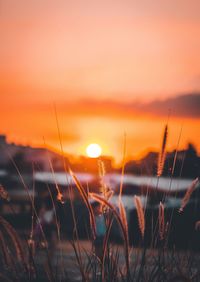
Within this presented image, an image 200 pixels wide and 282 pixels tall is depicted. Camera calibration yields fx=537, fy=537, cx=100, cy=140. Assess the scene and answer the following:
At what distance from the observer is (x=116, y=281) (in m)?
1.85

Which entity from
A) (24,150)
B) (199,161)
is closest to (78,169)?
(24,150)

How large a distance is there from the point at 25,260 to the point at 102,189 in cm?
34

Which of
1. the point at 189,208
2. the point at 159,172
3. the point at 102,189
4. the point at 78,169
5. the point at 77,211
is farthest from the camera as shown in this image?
the point at 77,211

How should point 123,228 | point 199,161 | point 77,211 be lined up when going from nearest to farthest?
point 123,228, point 199,161, point 77,211

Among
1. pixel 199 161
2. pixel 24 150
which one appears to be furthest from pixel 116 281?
pixel 24 150

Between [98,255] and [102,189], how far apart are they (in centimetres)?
33

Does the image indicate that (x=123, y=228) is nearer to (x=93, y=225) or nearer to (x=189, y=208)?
(x=93, y=225)

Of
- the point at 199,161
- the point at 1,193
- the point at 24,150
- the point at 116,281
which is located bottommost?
the point at 116,281

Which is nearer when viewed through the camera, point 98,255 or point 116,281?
point 116,281

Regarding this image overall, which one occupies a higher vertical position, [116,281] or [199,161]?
[199,161]

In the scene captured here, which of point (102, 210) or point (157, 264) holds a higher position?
point (102, 210)

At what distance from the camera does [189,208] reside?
673cm

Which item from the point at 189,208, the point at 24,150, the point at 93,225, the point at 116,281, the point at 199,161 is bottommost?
the point at 116,281

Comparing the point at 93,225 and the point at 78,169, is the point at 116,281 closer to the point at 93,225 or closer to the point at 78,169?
the point at 93,225
